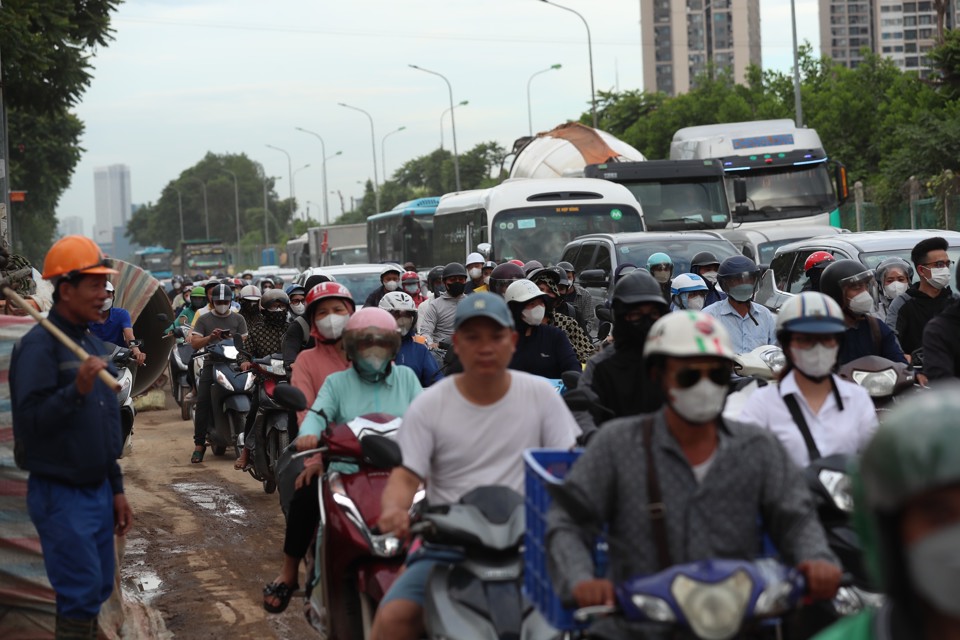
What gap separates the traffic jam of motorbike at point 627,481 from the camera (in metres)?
3.59

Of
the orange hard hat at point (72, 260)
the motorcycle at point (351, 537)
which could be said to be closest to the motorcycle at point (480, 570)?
the motorcycle at point (351, 537)

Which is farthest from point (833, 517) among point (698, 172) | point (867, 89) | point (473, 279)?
point (867, 89)

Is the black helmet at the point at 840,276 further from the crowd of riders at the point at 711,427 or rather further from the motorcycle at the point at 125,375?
the motorcycle at the point at 125,375

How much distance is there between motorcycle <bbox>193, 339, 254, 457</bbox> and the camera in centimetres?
1420

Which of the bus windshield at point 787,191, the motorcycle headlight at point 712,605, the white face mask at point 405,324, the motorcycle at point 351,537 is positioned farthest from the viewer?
the bus windshield at point 787,191

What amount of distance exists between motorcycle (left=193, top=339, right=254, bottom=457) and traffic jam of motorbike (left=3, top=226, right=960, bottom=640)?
594 cm

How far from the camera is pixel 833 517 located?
4820 millimetres

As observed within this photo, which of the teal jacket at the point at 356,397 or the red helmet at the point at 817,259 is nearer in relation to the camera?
the teal jacket at the point at 356,397

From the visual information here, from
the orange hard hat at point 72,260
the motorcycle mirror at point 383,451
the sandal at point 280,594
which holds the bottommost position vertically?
the sandal at point 280,594

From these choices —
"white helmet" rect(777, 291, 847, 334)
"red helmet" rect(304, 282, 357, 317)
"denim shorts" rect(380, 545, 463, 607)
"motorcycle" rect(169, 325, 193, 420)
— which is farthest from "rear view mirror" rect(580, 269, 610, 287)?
"denim shorts" rect(380, 545, 463, 607)

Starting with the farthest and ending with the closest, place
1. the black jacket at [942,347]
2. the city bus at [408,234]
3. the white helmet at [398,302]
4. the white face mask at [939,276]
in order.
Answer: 1. the city bus at [408,234]
2. the white helmet at [398,302]
3. the white face mask at [939,276]
4. the black jacket at [942,347]

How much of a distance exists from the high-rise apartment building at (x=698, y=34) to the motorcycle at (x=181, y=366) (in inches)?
5141

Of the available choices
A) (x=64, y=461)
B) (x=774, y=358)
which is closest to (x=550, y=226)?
(x=774, y=358)

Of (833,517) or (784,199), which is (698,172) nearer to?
(784,199)
